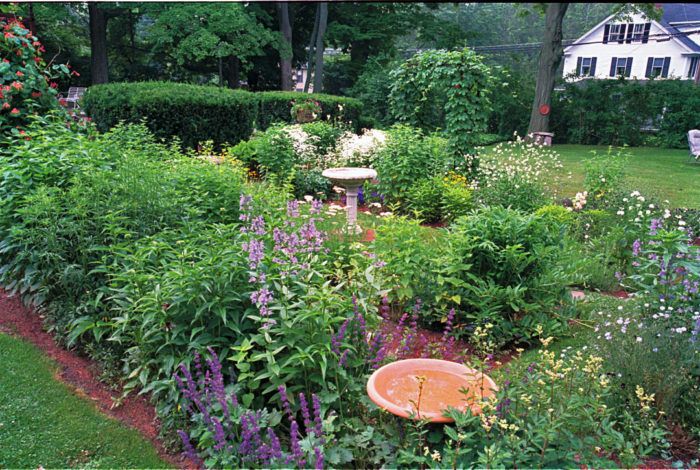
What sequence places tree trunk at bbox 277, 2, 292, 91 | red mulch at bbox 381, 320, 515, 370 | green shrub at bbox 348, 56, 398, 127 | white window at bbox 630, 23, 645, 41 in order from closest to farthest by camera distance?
red mulch at bbox 381, 320, 515, 370
white window at bbox 630, 23, 645, 41
green shrub at bbox 348, 56, 398, 127
tree trunk at bbox 277, 2, 292, 91

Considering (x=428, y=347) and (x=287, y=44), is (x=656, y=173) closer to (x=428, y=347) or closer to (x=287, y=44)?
(x=428, y=347)

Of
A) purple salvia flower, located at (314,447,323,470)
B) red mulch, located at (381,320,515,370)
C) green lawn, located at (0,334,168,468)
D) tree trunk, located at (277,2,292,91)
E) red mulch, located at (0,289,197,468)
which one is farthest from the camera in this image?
tree trunk, located at (277,2,292,91)

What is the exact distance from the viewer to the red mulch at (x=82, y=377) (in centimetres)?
279

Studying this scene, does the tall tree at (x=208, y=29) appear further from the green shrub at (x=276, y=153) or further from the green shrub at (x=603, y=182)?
the green shrub at (x=603, y=182)

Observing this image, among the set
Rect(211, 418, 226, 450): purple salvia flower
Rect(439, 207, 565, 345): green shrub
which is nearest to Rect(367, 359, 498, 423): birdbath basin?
Rect(211, 418, 226, 450): purple salvia flower

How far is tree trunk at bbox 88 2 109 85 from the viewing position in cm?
1769

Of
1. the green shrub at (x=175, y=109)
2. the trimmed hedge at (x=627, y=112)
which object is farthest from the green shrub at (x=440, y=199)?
the trimmed hedge at (x=627, y=112)

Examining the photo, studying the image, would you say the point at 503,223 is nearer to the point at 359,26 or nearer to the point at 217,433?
the point at 217,433

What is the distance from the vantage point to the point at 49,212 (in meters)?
3.59

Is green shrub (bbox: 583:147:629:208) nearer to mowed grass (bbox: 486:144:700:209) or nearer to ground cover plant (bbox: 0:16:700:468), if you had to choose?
mowed grass (bbox: 486:144:700:209)

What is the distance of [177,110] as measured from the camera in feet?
28.1

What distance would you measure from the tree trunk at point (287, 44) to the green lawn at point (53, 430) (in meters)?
18.9

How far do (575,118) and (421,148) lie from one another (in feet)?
39.4

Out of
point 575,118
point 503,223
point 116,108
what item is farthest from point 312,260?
point 575,118
